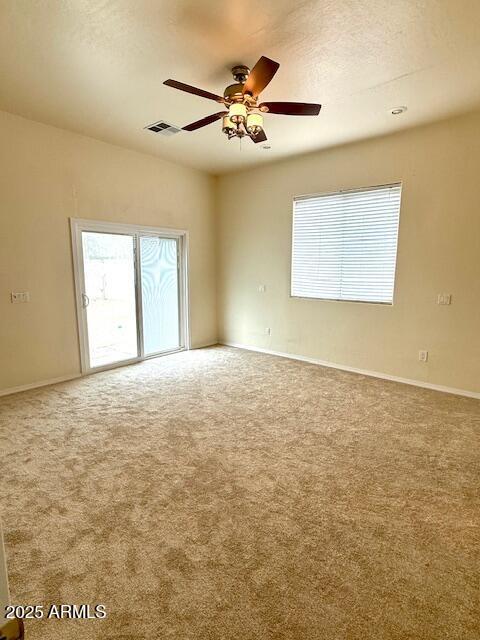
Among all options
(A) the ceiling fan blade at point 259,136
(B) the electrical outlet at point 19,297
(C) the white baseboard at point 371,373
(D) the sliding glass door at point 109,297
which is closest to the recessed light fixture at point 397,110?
(A) the ceiling fan blade at point 259,136

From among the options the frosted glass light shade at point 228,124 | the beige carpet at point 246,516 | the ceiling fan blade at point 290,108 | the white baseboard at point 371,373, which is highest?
the ceiling fan blade at point 290,108

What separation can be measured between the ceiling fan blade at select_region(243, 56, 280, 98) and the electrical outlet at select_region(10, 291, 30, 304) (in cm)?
319

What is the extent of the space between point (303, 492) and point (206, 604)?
92 cm

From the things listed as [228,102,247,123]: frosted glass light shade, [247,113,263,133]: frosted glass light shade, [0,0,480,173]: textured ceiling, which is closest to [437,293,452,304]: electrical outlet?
[0,0,480,173]: textured ceiling

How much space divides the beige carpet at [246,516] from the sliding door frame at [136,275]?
3.47ft

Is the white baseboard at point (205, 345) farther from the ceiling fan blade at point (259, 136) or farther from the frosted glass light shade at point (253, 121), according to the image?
the frosted glass light shade at point (253, 121)

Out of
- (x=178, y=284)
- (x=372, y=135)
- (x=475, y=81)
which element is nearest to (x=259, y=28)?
(x=475, y=81)

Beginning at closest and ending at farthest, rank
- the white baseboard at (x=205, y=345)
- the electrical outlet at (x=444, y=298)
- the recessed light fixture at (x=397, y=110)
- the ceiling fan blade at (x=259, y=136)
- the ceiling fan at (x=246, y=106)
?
the ceiling fan at (x=246, y=106) < the ceiling fan blade at (x=259, y=136) < the recessed light fixture at (x=397, y=110) < the electrical outlet at (x=444, y=298) < the white baseboard at (x=205, y=345)

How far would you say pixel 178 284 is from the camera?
5.62 metres

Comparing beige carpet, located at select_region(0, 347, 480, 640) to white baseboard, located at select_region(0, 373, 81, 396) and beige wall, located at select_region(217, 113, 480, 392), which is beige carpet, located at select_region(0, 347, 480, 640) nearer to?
white baseboard, located at select_region(0, 373, 81, 396)

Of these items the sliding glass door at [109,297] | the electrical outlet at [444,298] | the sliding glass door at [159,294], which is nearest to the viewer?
the electrical outlet at [444,298]

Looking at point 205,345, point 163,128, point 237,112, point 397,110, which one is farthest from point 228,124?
point 205,345

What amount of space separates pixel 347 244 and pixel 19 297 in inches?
163

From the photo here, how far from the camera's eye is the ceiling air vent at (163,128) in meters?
3.75
